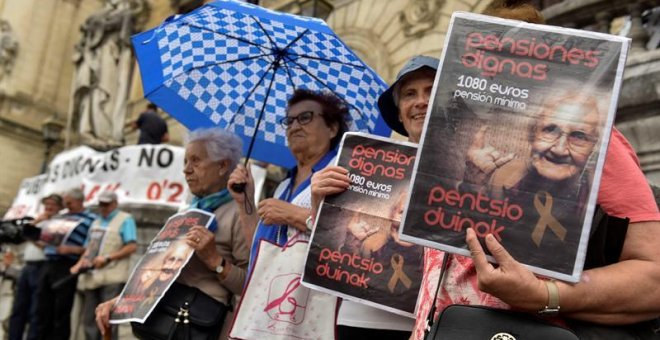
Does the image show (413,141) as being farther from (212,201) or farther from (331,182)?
(212,201)

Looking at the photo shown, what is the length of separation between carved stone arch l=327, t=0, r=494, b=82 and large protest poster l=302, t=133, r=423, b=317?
233 inches

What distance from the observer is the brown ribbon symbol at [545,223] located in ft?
3.89

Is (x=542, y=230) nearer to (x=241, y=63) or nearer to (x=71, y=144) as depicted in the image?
(x=241, y=63)

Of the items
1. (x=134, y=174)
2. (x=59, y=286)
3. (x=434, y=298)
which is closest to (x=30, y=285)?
(x=59, y=286)

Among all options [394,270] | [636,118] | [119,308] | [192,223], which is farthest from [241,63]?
[636,118]

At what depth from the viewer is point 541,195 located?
1214 mm

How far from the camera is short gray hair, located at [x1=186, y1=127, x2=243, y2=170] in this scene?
294cm

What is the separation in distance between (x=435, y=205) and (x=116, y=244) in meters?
4.52

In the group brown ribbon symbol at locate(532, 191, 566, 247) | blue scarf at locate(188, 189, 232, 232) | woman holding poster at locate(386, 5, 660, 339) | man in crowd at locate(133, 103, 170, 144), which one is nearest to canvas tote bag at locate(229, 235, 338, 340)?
blue scarf at locate(188, 189, 232, 232)

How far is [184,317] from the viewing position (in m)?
2.56

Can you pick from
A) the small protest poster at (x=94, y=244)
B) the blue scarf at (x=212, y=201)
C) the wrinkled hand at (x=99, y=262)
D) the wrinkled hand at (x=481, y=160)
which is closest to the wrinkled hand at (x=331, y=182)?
the wrinkled hand at (x=481, y=160)

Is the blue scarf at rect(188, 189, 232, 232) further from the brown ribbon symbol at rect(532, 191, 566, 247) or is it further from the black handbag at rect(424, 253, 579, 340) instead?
the brown ribbon symbol at rect(532, 191, 566, 247)

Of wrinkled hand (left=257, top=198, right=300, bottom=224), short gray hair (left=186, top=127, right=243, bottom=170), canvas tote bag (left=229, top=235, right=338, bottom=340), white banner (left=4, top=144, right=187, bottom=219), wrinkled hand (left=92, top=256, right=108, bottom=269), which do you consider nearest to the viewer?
canvas tote bag (left=229, top=235, right=338, bottom=340)

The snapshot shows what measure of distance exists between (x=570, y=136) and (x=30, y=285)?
6.15m
